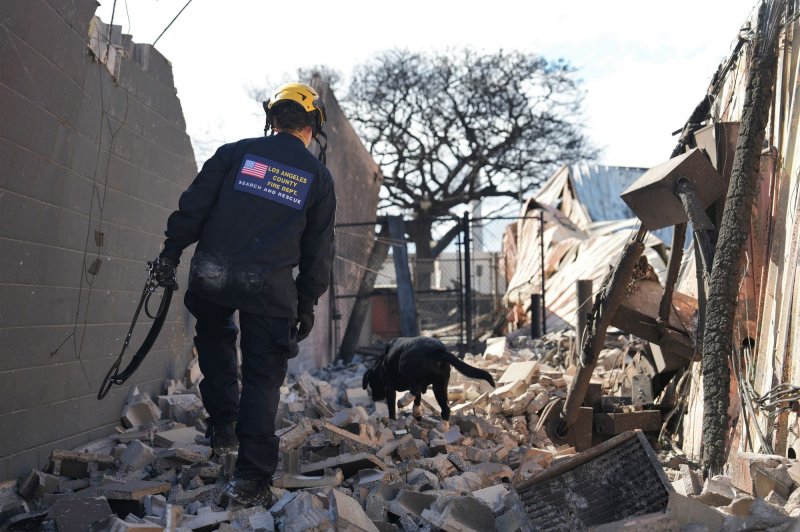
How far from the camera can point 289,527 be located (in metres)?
Result: 3.27

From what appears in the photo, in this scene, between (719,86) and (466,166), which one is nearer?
(719,86)

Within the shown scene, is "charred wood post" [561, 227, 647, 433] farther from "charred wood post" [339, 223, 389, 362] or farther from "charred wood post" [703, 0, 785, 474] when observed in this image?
"charred wood post" [339, 223, 389, 362]

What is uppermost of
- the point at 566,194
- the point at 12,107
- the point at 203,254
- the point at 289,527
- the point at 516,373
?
the point at 566,194

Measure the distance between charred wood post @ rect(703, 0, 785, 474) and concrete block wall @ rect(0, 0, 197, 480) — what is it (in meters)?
3.65

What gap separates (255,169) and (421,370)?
292 cm

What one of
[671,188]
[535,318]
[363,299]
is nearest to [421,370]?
[671,188]

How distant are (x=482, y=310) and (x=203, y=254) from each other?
760 inches

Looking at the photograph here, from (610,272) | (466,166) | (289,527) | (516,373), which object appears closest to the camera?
(289,527)

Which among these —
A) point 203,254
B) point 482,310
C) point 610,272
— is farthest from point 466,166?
point 203,254

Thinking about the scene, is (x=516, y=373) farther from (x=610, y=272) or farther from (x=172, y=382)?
(x=172, y=382)

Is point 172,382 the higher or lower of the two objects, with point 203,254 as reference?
lower

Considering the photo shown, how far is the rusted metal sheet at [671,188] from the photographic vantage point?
4539 mm

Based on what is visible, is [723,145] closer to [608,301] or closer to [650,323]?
[608,301]

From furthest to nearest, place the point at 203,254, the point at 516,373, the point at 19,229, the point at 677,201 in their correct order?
the point at 516,373 < the point at 677,201 < the point at 19,229 < the point at 203,254
